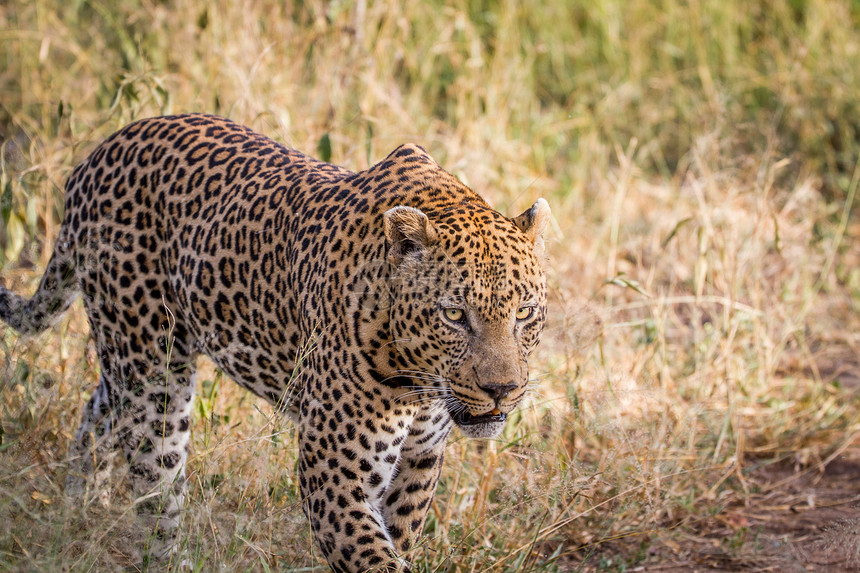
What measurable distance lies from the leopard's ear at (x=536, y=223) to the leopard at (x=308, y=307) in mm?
12

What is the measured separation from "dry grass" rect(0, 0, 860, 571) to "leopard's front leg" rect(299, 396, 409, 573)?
0.21 meters

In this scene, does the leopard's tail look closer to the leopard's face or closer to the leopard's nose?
the leopard's face

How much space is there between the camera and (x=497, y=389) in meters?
3.50

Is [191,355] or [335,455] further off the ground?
[335,455]

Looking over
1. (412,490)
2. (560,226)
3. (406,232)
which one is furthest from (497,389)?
(560,226)

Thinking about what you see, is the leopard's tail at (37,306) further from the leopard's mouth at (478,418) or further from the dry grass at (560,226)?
the leopard's mouth at (478,418)

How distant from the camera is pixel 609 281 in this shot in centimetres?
509

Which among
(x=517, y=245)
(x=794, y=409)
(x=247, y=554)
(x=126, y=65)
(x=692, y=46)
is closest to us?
(x=517, y=245)

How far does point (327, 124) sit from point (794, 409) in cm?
362

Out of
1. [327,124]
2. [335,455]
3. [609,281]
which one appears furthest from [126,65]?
[335,455]

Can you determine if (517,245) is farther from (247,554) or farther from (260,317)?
(247,554)

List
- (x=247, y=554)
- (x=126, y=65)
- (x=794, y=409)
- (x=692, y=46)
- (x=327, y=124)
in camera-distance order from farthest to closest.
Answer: (x=692, y=46) → (x=126, y=65) → (x=327, y=124) → (x=794, y=409) → (x=247, y=554)

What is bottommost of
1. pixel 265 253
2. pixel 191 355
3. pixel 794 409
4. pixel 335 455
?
pixel 794 409

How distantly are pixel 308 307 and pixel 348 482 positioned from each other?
0.70 m
